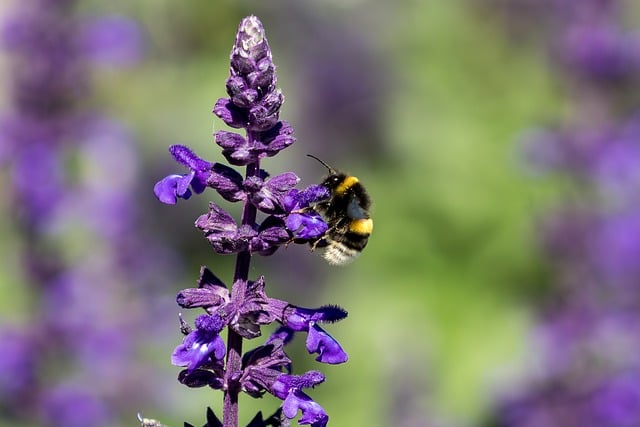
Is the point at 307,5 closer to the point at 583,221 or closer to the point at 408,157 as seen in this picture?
the point at 408,157

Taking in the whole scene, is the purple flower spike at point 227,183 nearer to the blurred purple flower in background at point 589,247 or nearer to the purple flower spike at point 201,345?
the purple flower spike at point 201,345

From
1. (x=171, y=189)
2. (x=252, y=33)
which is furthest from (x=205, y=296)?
(x=252, y=33)

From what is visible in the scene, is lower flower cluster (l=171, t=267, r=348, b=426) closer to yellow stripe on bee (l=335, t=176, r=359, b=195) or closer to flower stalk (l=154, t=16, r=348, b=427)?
flower stalk (l=154, t=16, r=348, b=427)

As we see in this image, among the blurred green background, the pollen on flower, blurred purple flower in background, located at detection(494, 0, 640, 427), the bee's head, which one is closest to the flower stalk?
the pollen on flower

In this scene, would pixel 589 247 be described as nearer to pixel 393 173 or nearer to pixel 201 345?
pixel 393 173

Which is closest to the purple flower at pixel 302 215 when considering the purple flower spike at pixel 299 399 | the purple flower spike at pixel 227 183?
the purple flower spike at pixel 227 183
